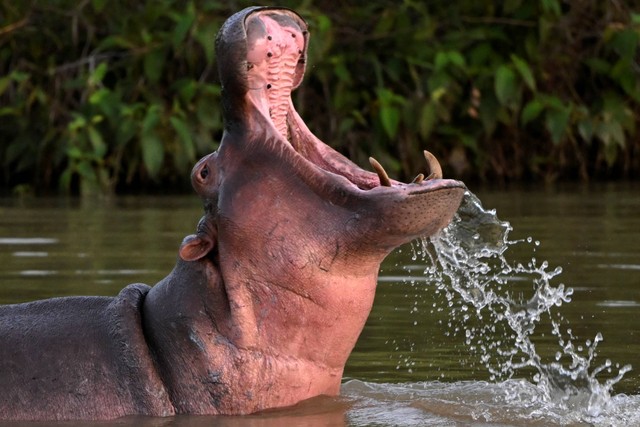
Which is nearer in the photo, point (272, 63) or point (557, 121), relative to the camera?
point (272, 63)

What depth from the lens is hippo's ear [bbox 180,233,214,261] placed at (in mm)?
3619

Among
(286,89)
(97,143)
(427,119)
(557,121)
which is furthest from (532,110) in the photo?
(286,89)

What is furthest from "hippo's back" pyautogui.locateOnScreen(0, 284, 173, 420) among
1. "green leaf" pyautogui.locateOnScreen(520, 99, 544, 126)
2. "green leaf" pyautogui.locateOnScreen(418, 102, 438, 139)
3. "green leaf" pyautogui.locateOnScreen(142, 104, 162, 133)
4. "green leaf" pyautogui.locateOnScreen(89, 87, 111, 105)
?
"green leaf" pyautogui.locateOnScreen(520, 99, 544, 126)

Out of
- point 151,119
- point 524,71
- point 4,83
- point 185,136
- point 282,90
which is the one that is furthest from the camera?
point 4,83

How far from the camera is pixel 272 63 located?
11.9ft

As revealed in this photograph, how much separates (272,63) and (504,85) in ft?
27.0

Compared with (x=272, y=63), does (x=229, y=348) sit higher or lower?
lower

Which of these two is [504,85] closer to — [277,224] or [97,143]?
[97,143]

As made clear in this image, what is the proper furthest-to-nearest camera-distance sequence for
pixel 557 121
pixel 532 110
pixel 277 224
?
1. pixel 532 110
2. pixel 557 121
3. pixel 277 224

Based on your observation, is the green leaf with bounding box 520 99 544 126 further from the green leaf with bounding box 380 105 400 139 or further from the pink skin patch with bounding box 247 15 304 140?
the pink skin patch with bounding box 247 15 304 140

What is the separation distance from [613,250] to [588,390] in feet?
11.5

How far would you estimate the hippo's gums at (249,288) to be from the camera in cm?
355

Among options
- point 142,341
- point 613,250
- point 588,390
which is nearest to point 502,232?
point 588,390

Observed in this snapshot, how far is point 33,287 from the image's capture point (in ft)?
20.4
